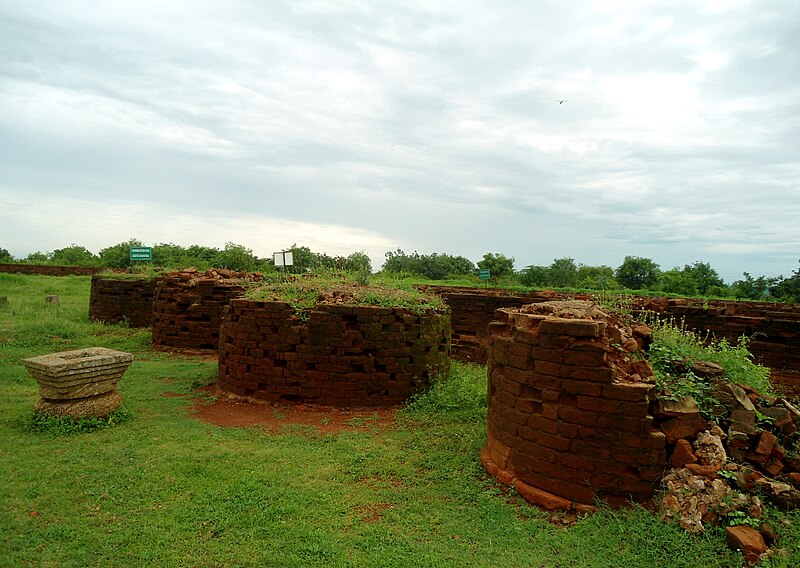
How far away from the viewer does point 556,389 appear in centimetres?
400

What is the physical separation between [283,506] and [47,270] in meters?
27.4

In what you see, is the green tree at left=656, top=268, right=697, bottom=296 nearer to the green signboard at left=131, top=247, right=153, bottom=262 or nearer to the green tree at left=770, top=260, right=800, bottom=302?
the green tree at left=770, top=260, right=800, bottom=302

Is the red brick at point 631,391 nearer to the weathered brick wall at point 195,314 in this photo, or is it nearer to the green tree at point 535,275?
the weathered brick wall at point 195,314

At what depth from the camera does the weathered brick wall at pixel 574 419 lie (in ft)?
12.1

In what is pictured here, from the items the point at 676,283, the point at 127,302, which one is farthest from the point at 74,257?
the point at 676,283

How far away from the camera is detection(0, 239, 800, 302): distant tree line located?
57.8 ft

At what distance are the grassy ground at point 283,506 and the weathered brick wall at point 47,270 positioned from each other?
22.2m

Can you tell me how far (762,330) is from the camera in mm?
7988

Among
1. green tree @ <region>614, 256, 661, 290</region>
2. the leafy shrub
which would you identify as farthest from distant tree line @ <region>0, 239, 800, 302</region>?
the leafy shrub

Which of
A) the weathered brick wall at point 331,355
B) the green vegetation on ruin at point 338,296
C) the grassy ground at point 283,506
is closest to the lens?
the grassy ground at point 283,506

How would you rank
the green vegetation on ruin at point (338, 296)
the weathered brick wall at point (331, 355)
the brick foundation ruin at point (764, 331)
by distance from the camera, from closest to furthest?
the weathered brick wall at point (331, 355) < the green vegetation on ruin at point (338, 296) < the brick foundation ruin at point (764, 331)

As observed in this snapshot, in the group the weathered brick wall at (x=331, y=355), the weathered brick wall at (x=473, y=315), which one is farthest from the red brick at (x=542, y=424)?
the weathered brick wall at (x=473, y=315)

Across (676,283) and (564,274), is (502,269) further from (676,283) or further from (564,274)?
(676,283)

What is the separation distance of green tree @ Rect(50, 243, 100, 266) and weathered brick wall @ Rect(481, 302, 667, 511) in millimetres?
31067
